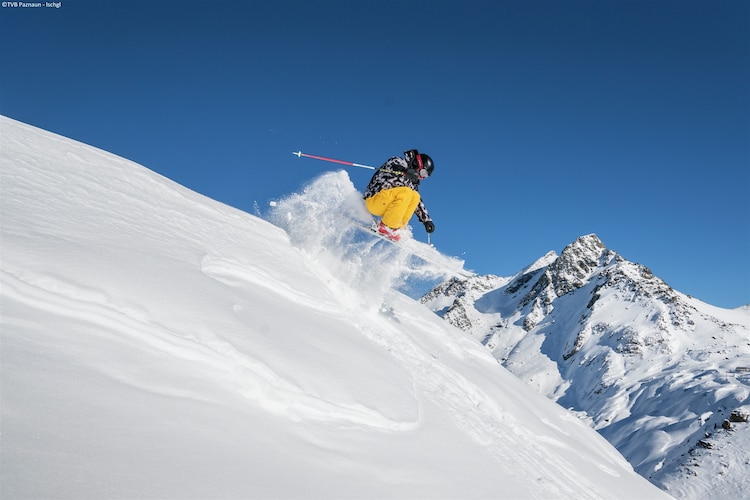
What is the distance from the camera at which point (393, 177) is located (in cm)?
1070

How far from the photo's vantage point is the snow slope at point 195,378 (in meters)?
2.12

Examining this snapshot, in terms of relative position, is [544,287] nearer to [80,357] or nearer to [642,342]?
[642,342]

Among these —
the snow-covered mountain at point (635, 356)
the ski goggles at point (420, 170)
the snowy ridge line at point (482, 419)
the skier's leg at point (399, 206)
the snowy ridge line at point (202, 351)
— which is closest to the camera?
the snowy ridge line at point (202, 351)

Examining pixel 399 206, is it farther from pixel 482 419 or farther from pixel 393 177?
pixel 482 419

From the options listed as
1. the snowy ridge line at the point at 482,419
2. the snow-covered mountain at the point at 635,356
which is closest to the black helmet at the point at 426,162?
the snowy ridge line at the point at 482,419

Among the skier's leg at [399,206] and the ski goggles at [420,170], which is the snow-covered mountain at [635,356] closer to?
the skier's leg at [399,206]

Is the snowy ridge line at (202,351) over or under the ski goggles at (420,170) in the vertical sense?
under

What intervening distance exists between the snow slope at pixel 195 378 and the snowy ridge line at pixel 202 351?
11 mm

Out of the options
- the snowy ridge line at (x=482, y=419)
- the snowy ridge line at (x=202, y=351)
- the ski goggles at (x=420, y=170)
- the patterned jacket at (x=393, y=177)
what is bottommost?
the snowy ridge line at (x=202, y=351)

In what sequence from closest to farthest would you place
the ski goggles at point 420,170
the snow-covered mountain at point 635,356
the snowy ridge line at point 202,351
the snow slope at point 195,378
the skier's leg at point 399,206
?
1. the snow slope at point 195,378
2. the snowy ridge line at point 202,351
3. the skier's leg at point 399,206
4. the ski goggles at point 420,170
5. the snow-covered mountain at point 635,356

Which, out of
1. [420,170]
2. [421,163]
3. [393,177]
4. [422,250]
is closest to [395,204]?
[393,177]

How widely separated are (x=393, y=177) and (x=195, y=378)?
27.1 feet

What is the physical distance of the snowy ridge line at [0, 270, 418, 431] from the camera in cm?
292

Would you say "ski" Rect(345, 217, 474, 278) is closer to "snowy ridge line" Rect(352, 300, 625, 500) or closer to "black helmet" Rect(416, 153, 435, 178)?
"black helmet" Rect(416, 153, 435, 178)
